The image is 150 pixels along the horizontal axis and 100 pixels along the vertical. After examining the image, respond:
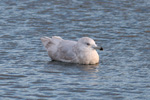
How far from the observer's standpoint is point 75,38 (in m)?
19.5

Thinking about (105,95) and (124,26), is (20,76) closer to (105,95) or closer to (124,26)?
(105,95)

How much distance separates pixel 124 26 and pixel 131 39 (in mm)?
2505

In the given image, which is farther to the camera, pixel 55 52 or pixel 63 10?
pixel 63 10

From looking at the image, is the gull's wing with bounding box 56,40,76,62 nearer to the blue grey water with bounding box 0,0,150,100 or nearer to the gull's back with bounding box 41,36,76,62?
the gull's back with bounding box 41,36,76,62

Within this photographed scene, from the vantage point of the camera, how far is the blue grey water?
12.9 metres

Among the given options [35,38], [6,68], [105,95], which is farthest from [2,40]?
[105,95]

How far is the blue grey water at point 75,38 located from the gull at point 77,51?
0.25m

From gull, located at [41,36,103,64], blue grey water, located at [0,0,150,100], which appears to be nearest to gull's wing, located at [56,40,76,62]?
gull, located at [41,36,103,64]

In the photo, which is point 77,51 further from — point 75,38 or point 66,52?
point 75,38

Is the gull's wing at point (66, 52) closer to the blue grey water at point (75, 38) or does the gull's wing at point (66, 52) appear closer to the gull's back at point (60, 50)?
the gull's back at point (60, 50)

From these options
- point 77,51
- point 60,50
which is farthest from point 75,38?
point 77,51

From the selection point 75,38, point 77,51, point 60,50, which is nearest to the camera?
point 77,51

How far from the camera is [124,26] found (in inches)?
854

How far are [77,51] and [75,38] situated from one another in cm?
331
